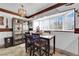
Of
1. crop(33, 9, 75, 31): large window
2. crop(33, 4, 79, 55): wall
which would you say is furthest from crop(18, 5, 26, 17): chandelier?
crop(33, 4, 79, 55): wall

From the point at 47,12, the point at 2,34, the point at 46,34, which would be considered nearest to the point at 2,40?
the point at 2,34

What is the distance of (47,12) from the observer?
5.78ft

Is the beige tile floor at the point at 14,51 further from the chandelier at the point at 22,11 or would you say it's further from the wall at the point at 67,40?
the chandelier at the point at 22,11

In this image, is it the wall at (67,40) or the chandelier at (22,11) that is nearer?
the wall at (67,40)

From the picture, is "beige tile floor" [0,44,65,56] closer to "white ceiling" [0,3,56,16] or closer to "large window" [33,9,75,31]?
"large window" [33,9,75,31]

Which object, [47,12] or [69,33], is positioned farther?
[47,12]

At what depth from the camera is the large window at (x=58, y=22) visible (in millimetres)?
1642

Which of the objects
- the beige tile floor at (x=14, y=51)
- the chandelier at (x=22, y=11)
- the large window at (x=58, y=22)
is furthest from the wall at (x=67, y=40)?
the chandelier at (x=22, y=11)

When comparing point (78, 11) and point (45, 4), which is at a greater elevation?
point (45, 4)

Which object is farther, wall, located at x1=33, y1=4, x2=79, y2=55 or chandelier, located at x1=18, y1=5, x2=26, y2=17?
chandelier, located at x1=18, y1=5, x2=26, y2=17

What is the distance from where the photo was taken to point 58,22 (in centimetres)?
172

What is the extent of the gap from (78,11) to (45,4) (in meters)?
0.57

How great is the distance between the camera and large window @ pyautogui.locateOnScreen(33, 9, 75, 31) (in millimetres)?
1642

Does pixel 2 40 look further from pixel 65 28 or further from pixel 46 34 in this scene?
pixel 65 28
